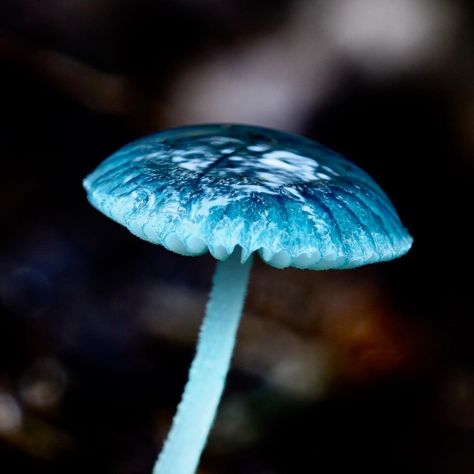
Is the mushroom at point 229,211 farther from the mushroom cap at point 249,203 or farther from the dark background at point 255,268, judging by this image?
the dark background at point 255,268

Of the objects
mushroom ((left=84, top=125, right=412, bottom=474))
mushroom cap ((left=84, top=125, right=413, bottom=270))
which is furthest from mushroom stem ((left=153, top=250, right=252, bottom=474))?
mushroom cap ((left=84, top=125, right=413, bottom=270))

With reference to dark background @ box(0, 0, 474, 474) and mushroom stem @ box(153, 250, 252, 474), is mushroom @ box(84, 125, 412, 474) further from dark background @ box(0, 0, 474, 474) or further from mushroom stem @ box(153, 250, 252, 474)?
dark background @ box(0, 0, 474, 474)

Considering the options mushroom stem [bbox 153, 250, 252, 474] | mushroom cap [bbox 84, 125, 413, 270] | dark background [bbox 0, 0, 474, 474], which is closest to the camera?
mushroom cap [bbox 84, 125, 413, 270]

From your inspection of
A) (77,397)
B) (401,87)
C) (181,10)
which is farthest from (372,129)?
(77,397)

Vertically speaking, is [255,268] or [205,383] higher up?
[255,268]

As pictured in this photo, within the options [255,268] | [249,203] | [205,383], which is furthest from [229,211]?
[255,268]

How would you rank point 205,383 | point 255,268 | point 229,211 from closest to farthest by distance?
point 229,211 → point 205,383 → point 255,268

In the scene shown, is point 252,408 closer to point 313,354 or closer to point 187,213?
point 313,354

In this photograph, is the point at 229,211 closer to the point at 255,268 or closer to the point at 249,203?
the point at 249,203
